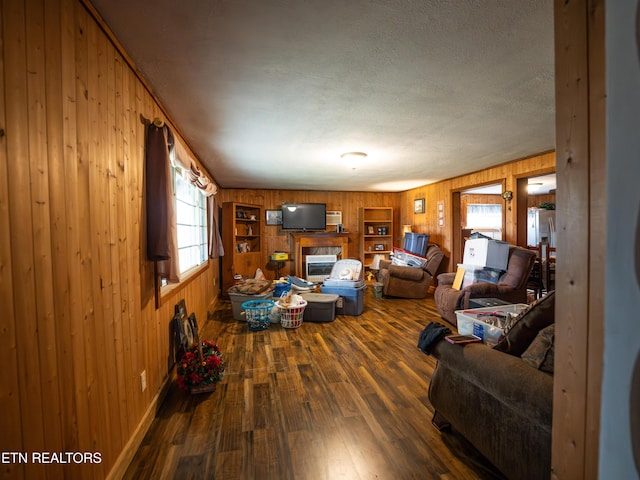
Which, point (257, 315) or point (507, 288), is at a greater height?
point (507, 288)

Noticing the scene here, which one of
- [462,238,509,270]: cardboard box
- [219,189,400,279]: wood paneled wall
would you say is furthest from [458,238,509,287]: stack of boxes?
[219,189,400,279]: wood paneled wall

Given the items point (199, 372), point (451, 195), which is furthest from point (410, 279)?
point (199, 372)

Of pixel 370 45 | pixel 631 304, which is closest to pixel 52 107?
pixel 370 45

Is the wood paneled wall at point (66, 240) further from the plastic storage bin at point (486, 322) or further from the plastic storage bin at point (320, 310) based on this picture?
the plastic storage bin at point (320, 310)

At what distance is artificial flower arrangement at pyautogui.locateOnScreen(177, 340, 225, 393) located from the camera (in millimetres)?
2219

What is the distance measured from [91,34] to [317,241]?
18.0 feet

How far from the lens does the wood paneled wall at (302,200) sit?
6.60m

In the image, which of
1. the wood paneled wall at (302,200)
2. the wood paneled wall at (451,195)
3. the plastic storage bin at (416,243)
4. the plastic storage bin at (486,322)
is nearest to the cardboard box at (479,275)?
the wood paneled wall at (451,195)

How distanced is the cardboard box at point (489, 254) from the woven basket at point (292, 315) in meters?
2.63

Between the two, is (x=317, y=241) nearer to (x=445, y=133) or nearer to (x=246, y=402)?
(x=445, y=133)

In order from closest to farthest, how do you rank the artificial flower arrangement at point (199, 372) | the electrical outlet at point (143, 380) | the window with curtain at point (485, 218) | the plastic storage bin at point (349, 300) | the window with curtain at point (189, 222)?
the electrical outlet at point (143, 380) < the artificial flower arrangement at point (199, 372) < the window with curtain at point (189, 222) < the plastic storage bin at point (349, 300) < the window with curtain at point (485, 218)

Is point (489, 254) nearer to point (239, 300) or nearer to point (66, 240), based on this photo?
point (239, 300)

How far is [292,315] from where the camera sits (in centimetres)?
374

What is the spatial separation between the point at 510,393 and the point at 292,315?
2778 millimetres
